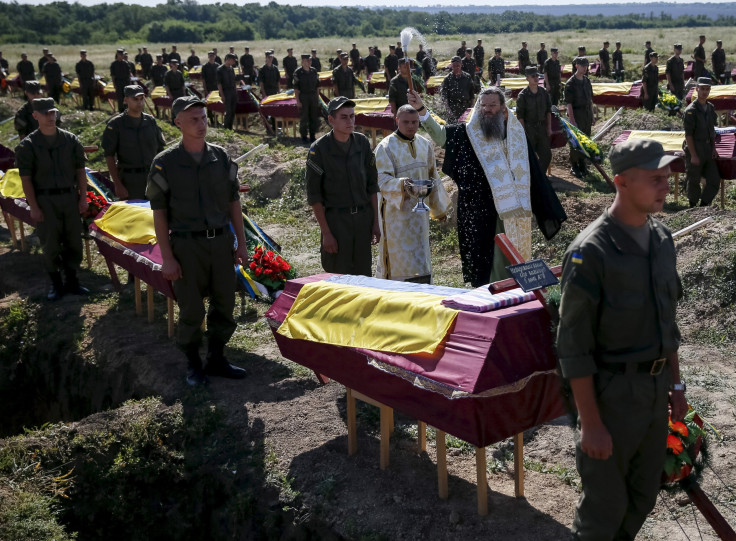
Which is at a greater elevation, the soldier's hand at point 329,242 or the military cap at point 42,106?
the military cap at point 42,106

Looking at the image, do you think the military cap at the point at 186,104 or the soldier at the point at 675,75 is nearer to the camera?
the military cap at the point at 186,104

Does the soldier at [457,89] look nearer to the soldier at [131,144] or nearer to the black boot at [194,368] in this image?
the soldier at [131,144]

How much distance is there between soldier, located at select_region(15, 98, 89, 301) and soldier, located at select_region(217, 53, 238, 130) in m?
11.1

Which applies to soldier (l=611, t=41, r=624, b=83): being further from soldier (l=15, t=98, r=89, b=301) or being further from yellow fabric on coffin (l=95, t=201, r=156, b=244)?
yellow fabric on coffin (l=95, t=201, r=156, b=244)

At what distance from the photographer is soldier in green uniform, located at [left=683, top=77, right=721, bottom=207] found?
10.8 m

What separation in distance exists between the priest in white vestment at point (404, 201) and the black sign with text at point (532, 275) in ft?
8.60

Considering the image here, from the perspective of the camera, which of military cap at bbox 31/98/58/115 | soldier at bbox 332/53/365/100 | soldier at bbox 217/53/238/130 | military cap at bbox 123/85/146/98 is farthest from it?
soldier at bbox 332/53/365/100

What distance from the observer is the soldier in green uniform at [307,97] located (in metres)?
16.6

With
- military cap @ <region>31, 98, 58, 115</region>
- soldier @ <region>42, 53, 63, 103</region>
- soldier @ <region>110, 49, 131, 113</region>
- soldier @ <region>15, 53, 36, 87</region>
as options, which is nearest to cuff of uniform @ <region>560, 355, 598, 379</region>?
military cap @ <region>31, 98, 58, 115</region>

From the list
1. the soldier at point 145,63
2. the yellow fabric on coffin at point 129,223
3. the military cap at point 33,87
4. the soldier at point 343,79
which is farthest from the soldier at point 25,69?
the yellow fabric on coffin at point 129,223

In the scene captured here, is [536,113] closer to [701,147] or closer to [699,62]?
[701,147]

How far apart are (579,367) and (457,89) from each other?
39.2 ft

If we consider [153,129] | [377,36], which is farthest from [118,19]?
[153,129]

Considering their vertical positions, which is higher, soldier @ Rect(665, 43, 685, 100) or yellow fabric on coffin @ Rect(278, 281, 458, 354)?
soldier @ Rect(665, 43, 685, 100)
